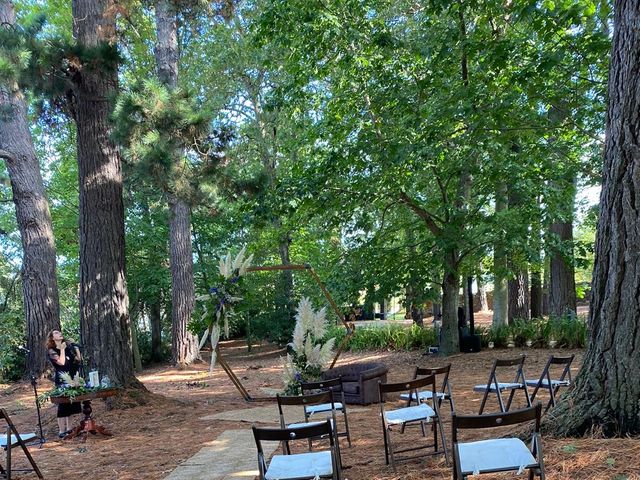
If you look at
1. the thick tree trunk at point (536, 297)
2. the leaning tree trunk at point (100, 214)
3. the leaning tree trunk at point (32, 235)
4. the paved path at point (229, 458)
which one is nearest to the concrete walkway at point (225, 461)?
the paved path at point (229, 458)

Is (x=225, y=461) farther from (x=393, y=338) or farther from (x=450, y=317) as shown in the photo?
(x=393, y=338)

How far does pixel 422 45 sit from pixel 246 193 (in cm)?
392

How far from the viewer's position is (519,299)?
16391 millimetres

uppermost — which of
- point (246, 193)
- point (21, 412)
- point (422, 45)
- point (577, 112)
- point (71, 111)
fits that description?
point (422, 45)

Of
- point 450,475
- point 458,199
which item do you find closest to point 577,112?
point 458,199

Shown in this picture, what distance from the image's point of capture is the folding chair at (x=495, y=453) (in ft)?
10.6

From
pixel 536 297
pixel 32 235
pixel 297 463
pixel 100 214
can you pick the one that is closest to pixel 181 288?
pixel 32 235

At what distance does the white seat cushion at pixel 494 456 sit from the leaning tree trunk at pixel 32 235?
12790 millimetres

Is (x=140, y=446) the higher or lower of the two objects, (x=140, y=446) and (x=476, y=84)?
the lower

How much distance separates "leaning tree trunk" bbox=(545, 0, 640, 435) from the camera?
3.99 meters

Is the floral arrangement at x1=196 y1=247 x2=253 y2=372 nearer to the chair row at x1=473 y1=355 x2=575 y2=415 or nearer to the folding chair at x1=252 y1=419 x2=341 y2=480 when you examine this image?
the chair row at x1=473 y1=355 x2=575 y2=415

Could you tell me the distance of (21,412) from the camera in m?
10.1

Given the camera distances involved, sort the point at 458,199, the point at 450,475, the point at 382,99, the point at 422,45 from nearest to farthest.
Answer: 1. the point at 450,475
2. the point at 422,45
3. the point at 382,99
4. the point at 458,199

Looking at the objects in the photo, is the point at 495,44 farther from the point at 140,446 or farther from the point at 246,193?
the point at 140,446
